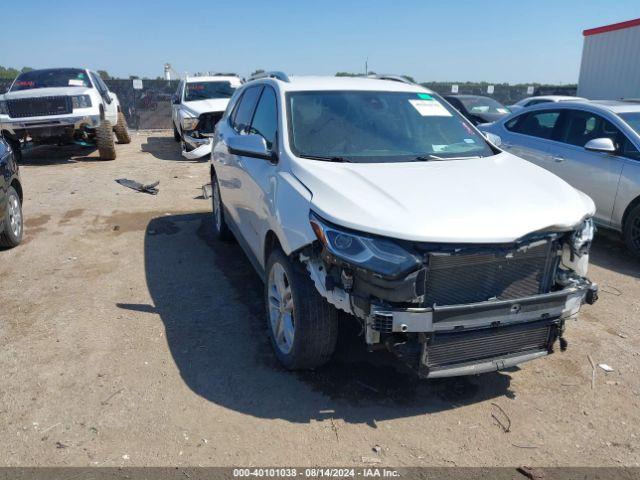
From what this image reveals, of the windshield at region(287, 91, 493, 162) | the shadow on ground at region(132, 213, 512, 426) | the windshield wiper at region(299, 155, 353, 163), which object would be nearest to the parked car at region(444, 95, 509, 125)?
the windshield at region(287, 91, 493, 162)

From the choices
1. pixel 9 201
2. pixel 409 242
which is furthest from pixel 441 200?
pixel 9 201

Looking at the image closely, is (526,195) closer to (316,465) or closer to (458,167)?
(458,167)

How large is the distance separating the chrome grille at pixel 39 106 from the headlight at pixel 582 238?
11097mm

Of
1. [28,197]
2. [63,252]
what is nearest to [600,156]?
[63,252]

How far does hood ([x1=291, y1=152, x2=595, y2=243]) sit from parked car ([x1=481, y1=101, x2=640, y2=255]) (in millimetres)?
2777

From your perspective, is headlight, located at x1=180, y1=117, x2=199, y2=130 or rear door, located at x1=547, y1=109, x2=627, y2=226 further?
headlight, located at x1=180, y1=117, x2=199, y2=130

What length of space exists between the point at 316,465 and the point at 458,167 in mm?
2165

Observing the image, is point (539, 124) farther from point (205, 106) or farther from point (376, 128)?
point (205, 106)

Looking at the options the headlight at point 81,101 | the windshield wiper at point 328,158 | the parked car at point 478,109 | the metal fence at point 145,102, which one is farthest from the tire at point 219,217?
the metal fence at point 145,102

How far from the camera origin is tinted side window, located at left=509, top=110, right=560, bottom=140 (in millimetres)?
7016

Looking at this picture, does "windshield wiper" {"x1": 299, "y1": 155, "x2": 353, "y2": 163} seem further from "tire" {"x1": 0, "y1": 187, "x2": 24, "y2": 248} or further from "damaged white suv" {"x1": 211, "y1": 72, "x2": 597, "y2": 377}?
"tire" {"x1": 0, "y1": 187, "x2": 24, "y2": 248}

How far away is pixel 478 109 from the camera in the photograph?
13914 mm

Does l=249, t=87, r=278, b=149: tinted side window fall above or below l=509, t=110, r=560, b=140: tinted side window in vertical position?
above

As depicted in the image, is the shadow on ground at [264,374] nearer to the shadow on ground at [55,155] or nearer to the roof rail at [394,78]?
the roof rail at [394,78]
